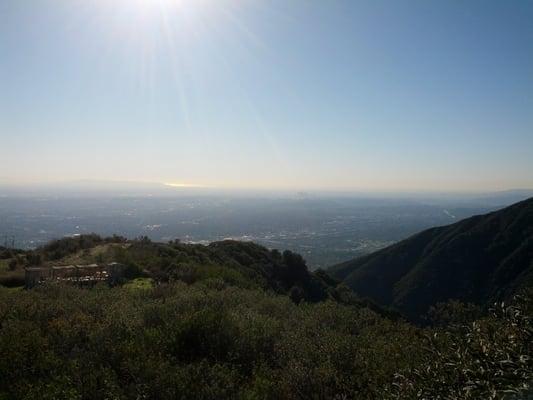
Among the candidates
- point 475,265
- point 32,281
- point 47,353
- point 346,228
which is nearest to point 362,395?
point 47,353

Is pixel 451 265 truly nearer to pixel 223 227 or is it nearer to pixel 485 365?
pixel 485 365

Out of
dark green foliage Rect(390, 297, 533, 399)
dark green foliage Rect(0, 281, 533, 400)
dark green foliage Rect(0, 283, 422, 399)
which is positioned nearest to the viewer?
dark green foliage Rect(390, 297, 533, 399)

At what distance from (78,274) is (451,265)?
49.3 m

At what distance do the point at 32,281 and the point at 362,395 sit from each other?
1327 cm

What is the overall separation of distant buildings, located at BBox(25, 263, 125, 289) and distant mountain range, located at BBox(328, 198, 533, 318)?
116ft

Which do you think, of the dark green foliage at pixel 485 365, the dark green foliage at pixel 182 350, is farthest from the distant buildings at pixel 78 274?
the dark green foliage at pixel 485 365

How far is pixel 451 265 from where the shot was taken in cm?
5497

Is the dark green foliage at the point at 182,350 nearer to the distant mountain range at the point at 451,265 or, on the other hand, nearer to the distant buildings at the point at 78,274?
the distant buildings at the point at 78,274

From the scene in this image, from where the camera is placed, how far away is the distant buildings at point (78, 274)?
14781 mm

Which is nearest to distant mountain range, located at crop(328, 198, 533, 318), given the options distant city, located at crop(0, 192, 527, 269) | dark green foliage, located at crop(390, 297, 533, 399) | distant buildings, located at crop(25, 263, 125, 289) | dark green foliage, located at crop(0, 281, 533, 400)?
distant city, located at crop(0, 192, 527, 269)

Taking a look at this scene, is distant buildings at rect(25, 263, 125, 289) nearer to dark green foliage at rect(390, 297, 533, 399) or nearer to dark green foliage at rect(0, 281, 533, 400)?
dark green foliage at rect(0, 281, 533, 400)

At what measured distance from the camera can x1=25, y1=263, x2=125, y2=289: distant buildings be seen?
582 inches

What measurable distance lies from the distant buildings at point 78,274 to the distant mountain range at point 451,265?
116 feet

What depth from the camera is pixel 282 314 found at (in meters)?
9.69
